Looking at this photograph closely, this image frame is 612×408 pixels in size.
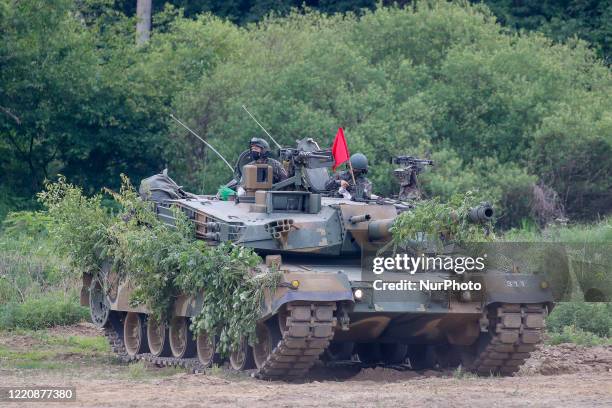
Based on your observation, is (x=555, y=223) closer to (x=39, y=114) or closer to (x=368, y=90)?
(x=368, y=90)

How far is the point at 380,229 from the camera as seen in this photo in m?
14.9

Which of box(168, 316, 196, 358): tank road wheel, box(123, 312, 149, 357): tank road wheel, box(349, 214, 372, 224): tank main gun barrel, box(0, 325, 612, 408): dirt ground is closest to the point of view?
box(0, 325, 612, 408): dirt ground

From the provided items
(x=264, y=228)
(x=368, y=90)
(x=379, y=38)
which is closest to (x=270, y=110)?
(x=368, y=90)

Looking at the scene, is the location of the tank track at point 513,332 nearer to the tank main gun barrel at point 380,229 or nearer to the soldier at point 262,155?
the tank main gun barrel at point 380,229

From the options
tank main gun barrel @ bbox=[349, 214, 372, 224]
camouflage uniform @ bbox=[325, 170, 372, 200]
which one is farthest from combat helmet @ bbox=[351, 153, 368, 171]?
tank main gun barrel @ bbox=[349, 214, 372, 224]

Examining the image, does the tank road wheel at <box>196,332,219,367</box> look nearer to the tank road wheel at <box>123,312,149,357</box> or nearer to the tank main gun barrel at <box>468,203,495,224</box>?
the tank road wheel at <box>123,312,149,357</box>

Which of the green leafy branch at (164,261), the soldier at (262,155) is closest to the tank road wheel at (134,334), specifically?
the green leafy branch at (164,261)

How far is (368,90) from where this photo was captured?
26.5 m

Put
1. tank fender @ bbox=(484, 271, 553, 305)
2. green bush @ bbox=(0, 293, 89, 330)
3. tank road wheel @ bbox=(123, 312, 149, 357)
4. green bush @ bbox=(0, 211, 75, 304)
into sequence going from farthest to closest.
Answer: green bush @ bbox=(0, 211, 75, 304) < green bush @ bbox=(0, 293, 89, 330) < tank road wheel @ bbox=(123, 312, 149, 357) < tank fender @ bbox=(484, 271, 553, 305)

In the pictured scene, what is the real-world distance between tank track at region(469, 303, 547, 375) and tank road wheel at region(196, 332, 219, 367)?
123 inches

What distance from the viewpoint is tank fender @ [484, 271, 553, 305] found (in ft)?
46.6

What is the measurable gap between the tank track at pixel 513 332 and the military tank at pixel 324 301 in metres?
0.01

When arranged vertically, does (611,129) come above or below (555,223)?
above

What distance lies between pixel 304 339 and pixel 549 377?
2610mm
